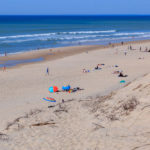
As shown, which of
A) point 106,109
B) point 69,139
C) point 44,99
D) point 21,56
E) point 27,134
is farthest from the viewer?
point 21,56

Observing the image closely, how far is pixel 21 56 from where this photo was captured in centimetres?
3119

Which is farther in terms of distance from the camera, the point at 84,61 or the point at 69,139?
the point at 84,61

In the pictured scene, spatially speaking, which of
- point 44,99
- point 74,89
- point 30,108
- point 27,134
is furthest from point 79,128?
point 74,89

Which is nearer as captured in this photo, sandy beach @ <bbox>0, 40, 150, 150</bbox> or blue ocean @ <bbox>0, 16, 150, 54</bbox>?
sandy beach @ <bbox>0, 40, 150, 150</bbox>

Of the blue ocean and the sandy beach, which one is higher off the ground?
the blue ocean

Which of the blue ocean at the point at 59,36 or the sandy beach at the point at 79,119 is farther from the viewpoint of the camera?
the blue ocean at the point at 59,36

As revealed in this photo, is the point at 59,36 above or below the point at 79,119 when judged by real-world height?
above

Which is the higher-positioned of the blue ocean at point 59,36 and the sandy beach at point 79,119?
the blue ocean at point 59,36

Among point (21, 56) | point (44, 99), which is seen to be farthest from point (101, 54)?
point (44, 99)

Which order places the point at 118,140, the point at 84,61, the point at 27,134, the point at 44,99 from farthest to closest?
the point at 84,61, the point at 44,99, the point at 27,134, the point at 118,140

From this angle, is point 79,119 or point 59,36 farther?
point 59,36

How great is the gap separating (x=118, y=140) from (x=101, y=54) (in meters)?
25.6

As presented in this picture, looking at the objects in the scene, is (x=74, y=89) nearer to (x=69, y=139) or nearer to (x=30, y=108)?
(x=30, y=108)

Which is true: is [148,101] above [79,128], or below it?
above
